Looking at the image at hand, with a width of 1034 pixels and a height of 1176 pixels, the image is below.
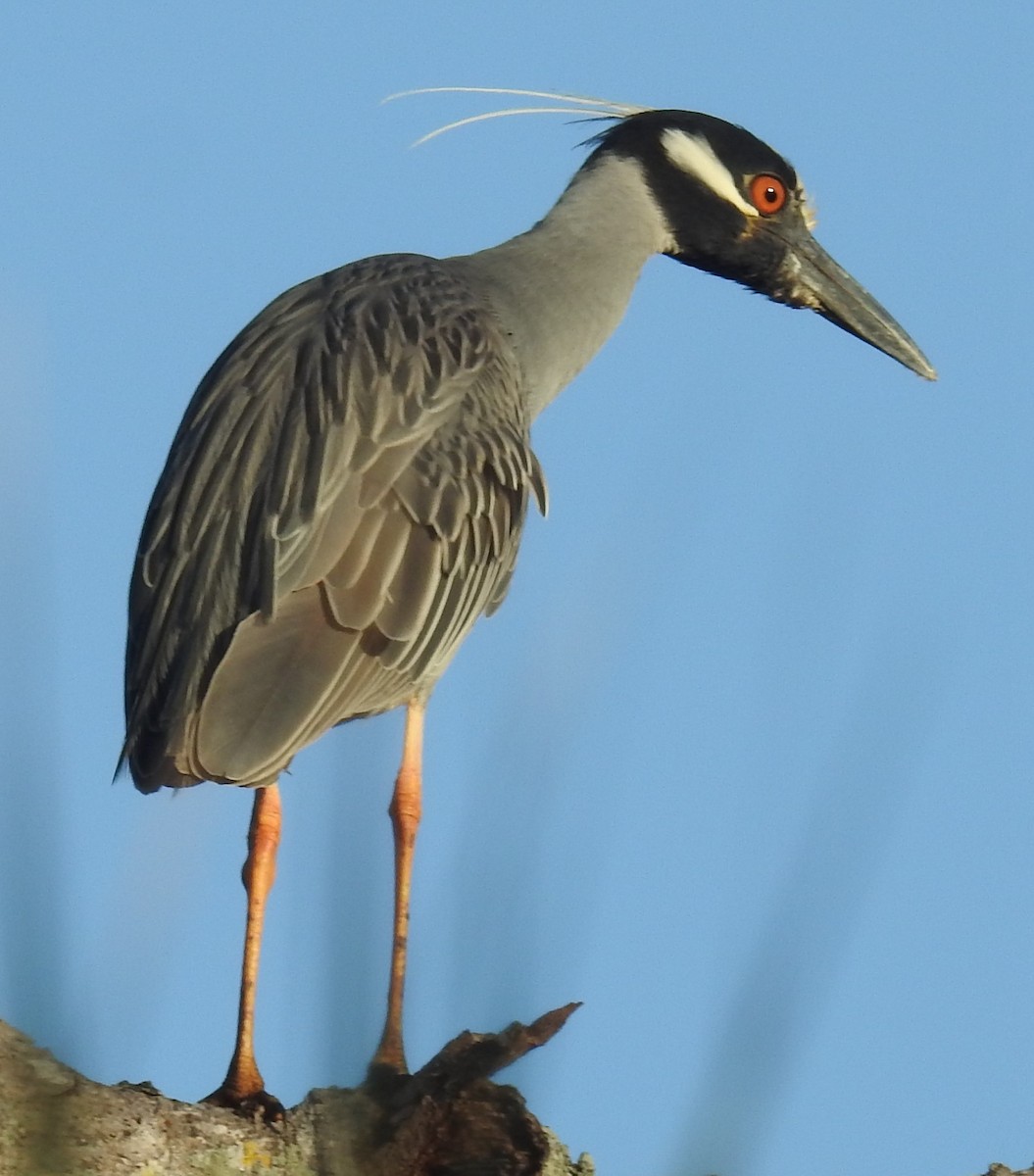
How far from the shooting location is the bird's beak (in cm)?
671

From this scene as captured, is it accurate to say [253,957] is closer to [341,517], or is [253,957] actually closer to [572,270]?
[341,517]

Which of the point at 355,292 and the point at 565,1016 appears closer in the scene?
the point at 565,1016

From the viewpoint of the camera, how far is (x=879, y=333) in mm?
6711

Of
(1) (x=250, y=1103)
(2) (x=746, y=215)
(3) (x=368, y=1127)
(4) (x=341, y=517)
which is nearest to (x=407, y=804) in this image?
(4) (x=341, y=517)

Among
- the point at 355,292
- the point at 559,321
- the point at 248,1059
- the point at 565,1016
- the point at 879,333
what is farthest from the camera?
the point at 879,333

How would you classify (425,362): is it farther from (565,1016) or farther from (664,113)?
(565,1016)

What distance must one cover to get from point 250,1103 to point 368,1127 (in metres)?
0.65

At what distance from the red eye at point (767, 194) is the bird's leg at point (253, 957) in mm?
2944

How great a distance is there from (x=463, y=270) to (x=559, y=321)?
0.36m

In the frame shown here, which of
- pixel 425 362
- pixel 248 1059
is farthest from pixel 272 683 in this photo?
pixel 425 362

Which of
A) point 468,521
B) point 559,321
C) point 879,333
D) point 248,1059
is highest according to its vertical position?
point 879,333

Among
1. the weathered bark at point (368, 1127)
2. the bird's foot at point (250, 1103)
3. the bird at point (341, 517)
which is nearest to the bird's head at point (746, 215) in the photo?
the bird at point (341, 517)

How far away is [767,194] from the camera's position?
667cm

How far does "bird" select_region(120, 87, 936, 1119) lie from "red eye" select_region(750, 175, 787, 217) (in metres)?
0.66
